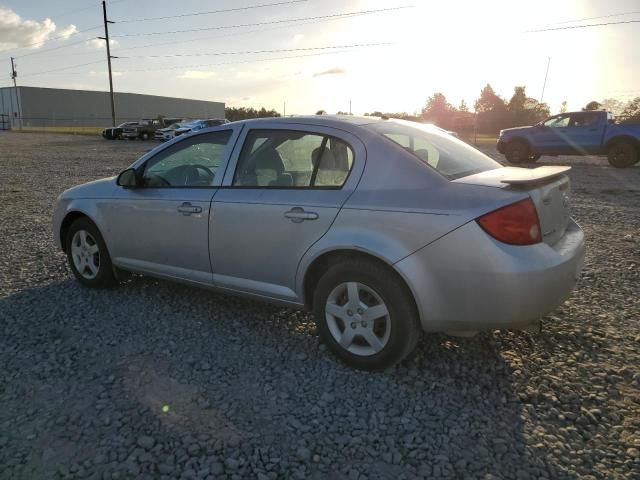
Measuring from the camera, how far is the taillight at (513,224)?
269 cm

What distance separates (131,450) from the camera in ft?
8.00

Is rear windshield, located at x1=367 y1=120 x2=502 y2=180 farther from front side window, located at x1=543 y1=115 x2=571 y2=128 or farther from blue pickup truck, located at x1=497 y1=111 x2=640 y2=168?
front side window, located at x1=543 y1=115 x2=571 y2=128

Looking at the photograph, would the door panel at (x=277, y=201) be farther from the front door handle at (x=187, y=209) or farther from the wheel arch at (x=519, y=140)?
the wheel arch at (x=519, y=140)

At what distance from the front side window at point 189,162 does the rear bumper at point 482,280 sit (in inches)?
71.0

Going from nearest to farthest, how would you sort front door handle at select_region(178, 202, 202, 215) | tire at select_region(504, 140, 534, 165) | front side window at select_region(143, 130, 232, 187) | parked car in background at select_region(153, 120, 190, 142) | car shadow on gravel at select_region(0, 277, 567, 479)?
car shadow on gravel at select_region(0, 277, 567, 479)
front door handle at select_region(178, 202, 202, 215)
front side window at select_region(143, 130, 232, 187)
tire at select_region(504, 140, 534, 165)
parked car in background at select_region(153, 120, 190, 142)

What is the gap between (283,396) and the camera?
9.59ft

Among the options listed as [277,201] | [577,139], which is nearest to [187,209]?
[277,201]

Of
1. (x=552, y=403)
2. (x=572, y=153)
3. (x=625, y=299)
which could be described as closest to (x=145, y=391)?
(x=552, y=403)

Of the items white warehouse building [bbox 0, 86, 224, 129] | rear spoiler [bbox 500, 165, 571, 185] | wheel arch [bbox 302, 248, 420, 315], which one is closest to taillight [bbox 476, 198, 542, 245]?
rear spoiler [bbox 500, 165, 571, 185]

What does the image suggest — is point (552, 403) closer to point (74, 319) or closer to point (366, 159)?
point (366, 159)

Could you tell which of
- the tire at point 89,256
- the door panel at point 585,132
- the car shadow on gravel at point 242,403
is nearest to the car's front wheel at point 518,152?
the door panel at point 585,132

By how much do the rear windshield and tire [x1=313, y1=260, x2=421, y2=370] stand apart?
30.3 inches

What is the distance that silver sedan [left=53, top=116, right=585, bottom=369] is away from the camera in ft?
9.00

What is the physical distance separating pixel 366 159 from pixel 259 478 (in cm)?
190
